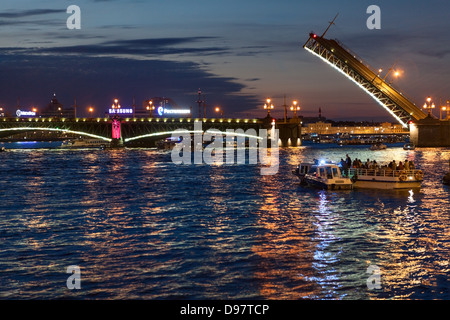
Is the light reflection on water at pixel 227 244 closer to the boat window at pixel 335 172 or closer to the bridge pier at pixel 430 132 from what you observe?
the boat window at pixel 335 172

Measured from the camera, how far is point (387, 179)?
35.0 m

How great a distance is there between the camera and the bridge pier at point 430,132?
304 feet

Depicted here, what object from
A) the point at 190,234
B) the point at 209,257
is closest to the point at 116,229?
the point at 190,234

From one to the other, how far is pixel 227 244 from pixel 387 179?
1815 cm

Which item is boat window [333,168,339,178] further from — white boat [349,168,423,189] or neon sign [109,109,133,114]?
neon sign [109,109,133,114]

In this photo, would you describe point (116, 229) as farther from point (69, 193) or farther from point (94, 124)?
point (94, 124)

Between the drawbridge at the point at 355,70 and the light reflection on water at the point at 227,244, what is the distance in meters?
38.6

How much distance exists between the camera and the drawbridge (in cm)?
7225

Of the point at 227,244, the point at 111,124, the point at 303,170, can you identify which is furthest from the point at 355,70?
the point at 227,244

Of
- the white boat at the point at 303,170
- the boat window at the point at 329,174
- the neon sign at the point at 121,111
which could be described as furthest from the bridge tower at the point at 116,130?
the boat window at the point at 329,174

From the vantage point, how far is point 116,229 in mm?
22281

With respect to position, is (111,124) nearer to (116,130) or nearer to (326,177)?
(116,130)

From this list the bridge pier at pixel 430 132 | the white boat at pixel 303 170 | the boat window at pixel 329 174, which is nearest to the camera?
the boat window at pixel 329 174
